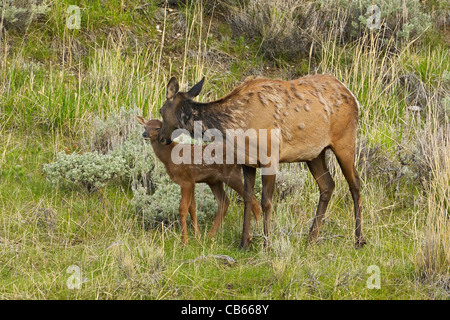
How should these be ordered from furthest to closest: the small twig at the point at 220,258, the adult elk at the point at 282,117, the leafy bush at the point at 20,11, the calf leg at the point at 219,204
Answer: the leafy bush at the point at 20,11
the calf leg at the point at 219,204
the adult elk at the point at 282,117
the small twig at the point at 220,258

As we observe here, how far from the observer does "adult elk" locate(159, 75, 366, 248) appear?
734cm

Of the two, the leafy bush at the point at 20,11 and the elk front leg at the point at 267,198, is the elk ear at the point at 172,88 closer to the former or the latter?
the elk front leg at the point at 267,198

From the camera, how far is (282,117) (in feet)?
24.2

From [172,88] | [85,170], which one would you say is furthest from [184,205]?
[85,170]

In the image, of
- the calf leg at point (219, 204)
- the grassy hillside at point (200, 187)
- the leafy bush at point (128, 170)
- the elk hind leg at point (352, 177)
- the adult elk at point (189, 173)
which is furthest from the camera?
the leafy bush at point (128, 170)

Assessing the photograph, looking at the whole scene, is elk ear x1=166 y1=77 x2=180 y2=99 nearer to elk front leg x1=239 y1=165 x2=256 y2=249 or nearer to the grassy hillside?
elk front leg x1=239 y1=165 x2=256 y2=249

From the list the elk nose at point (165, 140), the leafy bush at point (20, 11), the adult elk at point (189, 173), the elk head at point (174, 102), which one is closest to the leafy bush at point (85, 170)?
the adult elk at point (189, 173)

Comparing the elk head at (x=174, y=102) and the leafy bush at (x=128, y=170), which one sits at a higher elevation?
the elk head at (x=174, y=102)

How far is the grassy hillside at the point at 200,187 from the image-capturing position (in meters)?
6.55

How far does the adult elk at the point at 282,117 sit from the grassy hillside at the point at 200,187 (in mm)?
680

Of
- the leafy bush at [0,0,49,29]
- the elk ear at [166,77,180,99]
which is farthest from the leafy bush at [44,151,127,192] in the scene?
the leafy bush at [0,0,49,29]

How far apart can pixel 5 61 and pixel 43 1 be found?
1.51 meters

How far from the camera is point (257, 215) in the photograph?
8195mm
